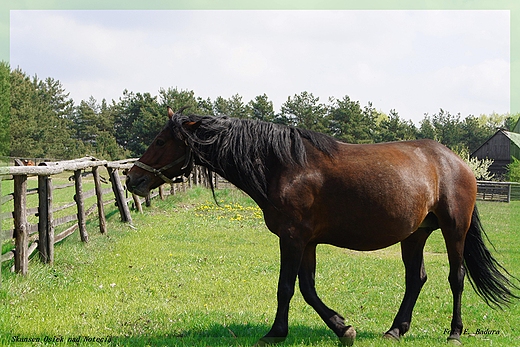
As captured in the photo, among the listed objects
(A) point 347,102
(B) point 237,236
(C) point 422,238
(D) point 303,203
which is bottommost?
(B) point 237,236

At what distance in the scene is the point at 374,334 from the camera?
5312mm

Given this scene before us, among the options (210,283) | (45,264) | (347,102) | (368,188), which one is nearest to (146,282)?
(210,283)

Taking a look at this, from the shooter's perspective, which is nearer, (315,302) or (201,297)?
(315,302)

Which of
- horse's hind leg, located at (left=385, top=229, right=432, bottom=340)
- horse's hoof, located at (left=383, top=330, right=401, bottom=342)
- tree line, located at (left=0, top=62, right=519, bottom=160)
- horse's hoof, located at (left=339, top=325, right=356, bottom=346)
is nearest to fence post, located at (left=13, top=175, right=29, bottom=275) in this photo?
horse's hoof, located at (left=339, top=325, right=356, bottom=346)

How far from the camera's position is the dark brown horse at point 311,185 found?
4.76 meters

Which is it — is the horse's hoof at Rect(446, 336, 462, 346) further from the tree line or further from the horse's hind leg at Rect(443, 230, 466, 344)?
the tree line

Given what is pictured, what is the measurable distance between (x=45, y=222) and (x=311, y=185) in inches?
191

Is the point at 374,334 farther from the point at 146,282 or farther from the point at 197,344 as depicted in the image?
the point at 146,282

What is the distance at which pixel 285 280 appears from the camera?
471 centimetres

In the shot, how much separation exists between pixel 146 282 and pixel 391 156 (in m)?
4.21

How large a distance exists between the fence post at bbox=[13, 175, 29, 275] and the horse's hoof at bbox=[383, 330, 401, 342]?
4.84m

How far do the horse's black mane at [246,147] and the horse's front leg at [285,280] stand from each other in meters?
0.59

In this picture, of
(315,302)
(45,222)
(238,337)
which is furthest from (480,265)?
(45,222)

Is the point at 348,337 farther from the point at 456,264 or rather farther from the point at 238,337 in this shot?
the point at 456,264
